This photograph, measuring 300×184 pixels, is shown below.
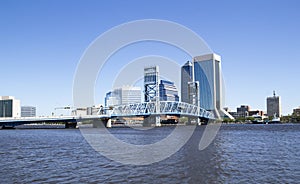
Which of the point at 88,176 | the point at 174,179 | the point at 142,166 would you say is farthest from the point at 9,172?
the point at 174,179

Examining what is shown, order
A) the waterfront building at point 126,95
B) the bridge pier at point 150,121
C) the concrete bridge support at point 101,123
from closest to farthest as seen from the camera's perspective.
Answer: the concrete bridge support at point 101,123 → the bridge pier at point 150,121 → the waterfront building at point 126,95

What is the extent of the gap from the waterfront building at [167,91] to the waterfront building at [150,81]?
10.7 m

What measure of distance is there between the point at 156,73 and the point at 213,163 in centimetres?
13107

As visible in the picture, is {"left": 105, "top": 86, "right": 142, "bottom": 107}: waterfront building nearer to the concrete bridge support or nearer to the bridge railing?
the bridge railing

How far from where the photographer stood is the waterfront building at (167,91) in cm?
16938

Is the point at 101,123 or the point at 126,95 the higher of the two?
the point at 126,95

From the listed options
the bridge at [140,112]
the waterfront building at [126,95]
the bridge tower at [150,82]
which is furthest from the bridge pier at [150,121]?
the waterfront building at [126,95]

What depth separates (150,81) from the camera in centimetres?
15675

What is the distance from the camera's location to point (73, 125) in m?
128

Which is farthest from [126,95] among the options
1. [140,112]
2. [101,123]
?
[101,123]

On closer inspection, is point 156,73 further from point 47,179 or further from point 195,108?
point 47,179

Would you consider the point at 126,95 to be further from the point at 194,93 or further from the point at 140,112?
the point at 140,112

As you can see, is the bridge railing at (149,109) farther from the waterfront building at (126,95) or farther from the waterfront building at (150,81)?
the waterfront building at (126,95)

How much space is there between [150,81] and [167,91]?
2070 cm
